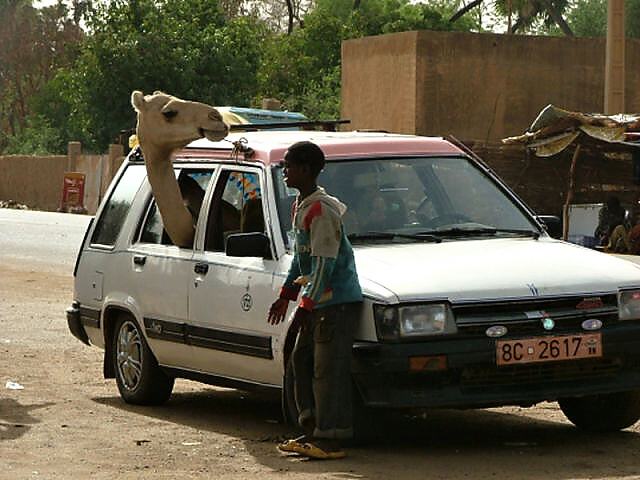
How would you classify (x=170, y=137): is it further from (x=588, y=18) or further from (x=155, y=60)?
(x=588, y=18)

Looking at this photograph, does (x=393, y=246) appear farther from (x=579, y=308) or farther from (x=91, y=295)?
(x=91, y=295)

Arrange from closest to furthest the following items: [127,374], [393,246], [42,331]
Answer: [393,246], [127,374], [42,331]

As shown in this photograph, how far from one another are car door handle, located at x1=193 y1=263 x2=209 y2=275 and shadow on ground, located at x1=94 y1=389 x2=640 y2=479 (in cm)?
87

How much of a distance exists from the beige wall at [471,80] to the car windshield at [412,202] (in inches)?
978

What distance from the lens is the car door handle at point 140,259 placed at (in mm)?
9531

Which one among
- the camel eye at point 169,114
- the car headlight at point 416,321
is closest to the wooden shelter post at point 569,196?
the camel eye at point 169,114

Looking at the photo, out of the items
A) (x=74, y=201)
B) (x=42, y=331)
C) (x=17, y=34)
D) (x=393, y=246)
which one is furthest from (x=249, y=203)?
(x=17, y=34)

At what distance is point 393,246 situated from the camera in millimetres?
8289

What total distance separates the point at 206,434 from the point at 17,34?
73.2 metres

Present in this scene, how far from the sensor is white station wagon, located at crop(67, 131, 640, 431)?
7.39 metres

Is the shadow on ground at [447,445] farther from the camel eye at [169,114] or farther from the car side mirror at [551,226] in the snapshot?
the camel eye at [169,114]

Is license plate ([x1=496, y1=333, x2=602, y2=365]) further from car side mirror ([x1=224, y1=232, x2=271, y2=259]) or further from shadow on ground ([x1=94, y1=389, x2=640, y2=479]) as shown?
car side mirror ([x1=224, y1=232, x2=271, y2=259])

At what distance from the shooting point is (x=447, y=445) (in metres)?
8.02

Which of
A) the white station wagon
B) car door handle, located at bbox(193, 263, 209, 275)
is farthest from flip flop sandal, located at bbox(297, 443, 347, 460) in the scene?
car door handle, located at bbox(193, 263, 209, 275)
